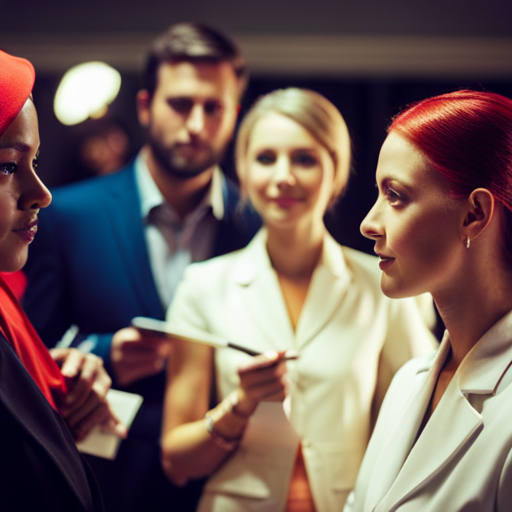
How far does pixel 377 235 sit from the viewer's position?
90 cm

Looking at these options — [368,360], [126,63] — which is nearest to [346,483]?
[368,360]

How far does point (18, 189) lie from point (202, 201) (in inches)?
22.9

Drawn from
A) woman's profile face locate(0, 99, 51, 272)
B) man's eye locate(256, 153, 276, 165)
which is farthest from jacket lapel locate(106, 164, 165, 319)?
woman's profile face locate(0, 99, 51, 272)

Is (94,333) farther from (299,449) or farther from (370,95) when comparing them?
(370,95)

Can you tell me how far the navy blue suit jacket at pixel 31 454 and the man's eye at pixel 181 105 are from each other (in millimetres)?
698

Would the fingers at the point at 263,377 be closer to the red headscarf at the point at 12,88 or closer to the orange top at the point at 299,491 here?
the orange top at the point at 299,491

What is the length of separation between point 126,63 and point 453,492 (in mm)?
1471

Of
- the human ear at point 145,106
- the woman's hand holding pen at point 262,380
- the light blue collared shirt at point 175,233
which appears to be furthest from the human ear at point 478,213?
the human ear at point 145,106

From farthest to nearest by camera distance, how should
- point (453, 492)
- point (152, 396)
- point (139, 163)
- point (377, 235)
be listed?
point (139, 163) < point (152, 396) < point (377, 235) < point (453, 492)

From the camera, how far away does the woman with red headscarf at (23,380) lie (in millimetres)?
794

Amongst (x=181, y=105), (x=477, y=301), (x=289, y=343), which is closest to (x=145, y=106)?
(x=181, y=105)

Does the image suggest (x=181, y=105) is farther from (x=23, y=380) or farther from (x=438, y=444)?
(x=438, y=444)

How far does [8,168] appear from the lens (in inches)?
33.9

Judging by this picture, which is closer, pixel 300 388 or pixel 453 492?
pixel 453 492
